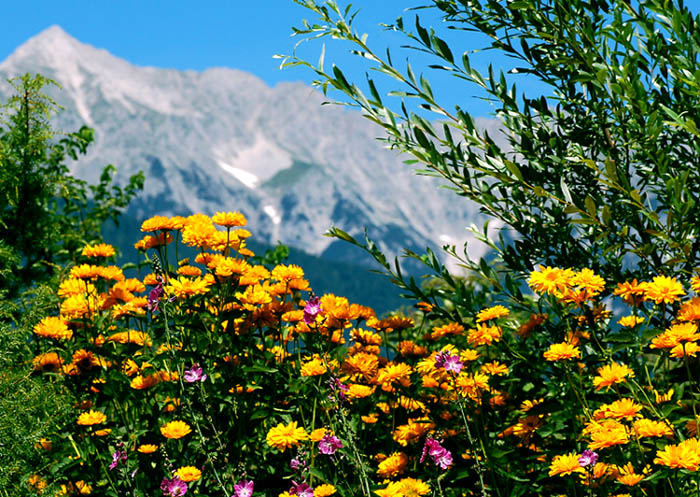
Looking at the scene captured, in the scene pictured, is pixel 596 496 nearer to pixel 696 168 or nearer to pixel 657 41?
pixel 696 168

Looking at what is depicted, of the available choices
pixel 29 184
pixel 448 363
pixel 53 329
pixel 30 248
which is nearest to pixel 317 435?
pixel 448 363

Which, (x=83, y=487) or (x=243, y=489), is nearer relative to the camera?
(x=243, y=489)

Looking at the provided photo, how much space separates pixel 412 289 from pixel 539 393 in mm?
643

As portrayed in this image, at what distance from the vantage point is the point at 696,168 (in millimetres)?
2539

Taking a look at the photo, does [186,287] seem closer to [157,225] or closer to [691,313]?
[157,225]

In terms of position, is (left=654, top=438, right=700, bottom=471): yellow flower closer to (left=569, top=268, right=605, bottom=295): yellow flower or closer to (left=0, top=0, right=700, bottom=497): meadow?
(left=0, top=0, right=700, bottom=497): meadow

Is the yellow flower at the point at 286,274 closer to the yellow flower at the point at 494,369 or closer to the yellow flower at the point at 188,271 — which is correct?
the yellow flower at the point at 188,271

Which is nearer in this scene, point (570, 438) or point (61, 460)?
point (570, 438)

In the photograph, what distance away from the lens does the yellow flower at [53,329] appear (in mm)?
2904

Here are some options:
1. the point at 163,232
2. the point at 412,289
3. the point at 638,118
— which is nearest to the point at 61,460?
the point at 163,232

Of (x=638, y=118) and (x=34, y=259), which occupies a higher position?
(x=34, y=259)

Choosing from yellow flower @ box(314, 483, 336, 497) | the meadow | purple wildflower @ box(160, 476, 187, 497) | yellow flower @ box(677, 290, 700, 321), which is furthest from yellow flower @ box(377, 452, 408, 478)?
yellow flower @ box(677, 290, 700, 321)

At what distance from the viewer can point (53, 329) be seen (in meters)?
2.92

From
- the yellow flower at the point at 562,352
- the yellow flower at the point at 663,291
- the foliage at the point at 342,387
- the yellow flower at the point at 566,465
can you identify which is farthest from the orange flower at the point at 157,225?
the yellow flower at the point at 663,291
